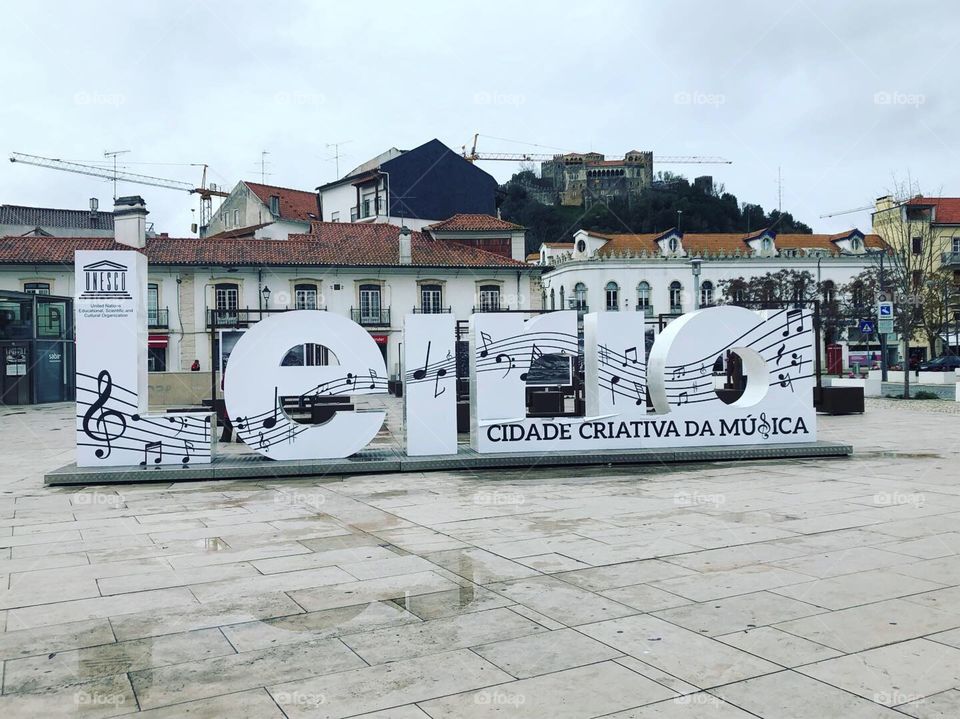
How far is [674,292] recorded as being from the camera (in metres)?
61.7

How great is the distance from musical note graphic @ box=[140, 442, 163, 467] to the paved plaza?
1.58 metres

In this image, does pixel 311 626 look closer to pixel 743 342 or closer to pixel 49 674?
pixel 49 674

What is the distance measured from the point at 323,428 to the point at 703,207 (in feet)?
274

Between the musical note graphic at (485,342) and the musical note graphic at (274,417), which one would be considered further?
the musical note graphic at (485,342)

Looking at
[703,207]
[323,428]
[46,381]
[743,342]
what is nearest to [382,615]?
[323,428]

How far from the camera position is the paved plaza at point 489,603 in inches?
168

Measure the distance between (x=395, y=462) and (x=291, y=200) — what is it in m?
53.4

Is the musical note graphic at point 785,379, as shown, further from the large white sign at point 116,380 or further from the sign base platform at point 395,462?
the large white sign at point 116,380

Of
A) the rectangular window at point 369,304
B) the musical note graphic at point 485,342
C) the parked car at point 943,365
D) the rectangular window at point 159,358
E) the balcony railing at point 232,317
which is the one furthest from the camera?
the parked car at point 943,365

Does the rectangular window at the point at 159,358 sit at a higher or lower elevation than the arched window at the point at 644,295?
lower

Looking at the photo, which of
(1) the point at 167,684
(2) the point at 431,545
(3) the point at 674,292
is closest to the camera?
(1) the point at 167,684
